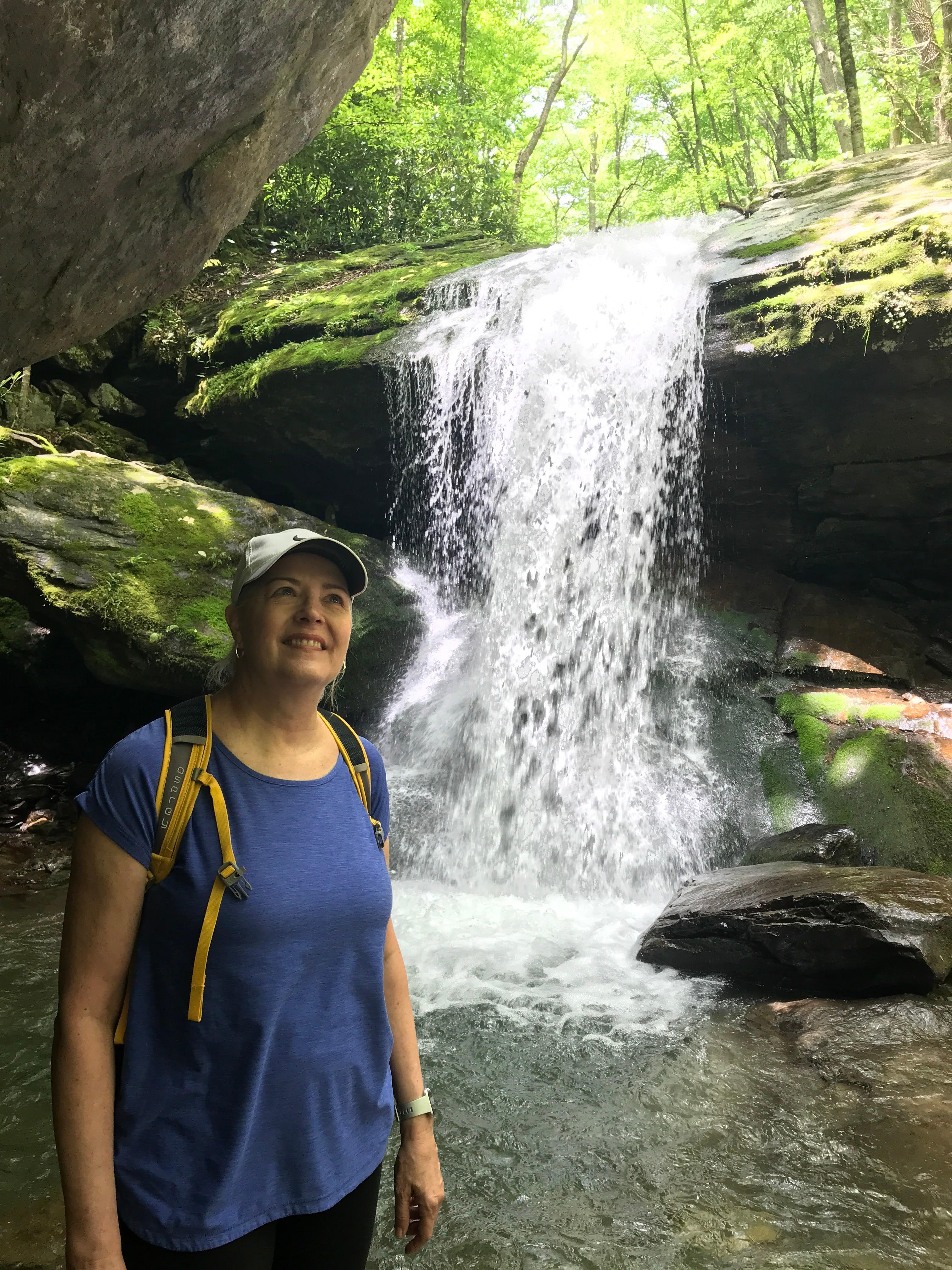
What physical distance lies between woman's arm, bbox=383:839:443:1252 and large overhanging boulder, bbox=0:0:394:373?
12.0 ft

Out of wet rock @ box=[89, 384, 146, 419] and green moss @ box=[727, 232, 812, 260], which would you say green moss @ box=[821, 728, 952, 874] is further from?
wet rock @ box=[89, 384, 146, 419]

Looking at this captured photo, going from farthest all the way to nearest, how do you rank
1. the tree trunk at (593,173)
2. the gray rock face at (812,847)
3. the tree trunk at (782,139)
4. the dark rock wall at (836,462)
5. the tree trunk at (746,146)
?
1. the tree trunk at (593,173)
2. the tree trunk at (746,146)
3. the tree trunk at (782,139)
4. the dark rock wall at (836,462)
5. the gray rock face at (812,847)

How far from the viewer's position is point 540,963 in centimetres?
488

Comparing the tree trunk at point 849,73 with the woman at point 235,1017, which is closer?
the woman at point 235,1017

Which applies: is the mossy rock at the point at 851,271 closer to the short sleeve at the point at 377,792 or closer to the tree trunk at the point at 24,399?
the short sleeve at the point at 377,792

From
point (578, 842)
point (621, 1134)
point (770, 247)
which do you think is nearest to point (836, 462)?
point (770, 247)

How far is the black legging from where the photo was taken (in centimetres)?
135

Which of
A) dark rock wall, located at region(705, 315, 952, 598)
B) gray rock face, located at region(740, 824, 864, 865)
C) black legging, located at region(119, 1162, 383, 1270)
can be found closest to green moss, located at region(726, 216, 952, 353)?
dark rock wall, located at region(705, 315, 952, 598)

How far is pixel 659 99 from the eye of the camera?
18609 mm

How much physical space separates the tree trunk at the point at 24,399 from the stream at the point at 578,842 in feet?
13.8

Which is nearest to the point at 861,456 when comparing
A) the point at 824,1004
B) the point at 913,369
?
the point at 913,369

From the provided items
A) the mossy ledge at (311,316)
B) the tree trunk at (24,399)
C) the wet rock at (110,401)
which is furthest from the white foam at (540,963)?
the wet rock at (110,401)

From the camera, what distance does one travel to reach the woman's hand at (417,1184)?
169 centimetres

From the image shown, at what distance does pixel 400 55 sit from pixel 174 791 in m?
16.9
